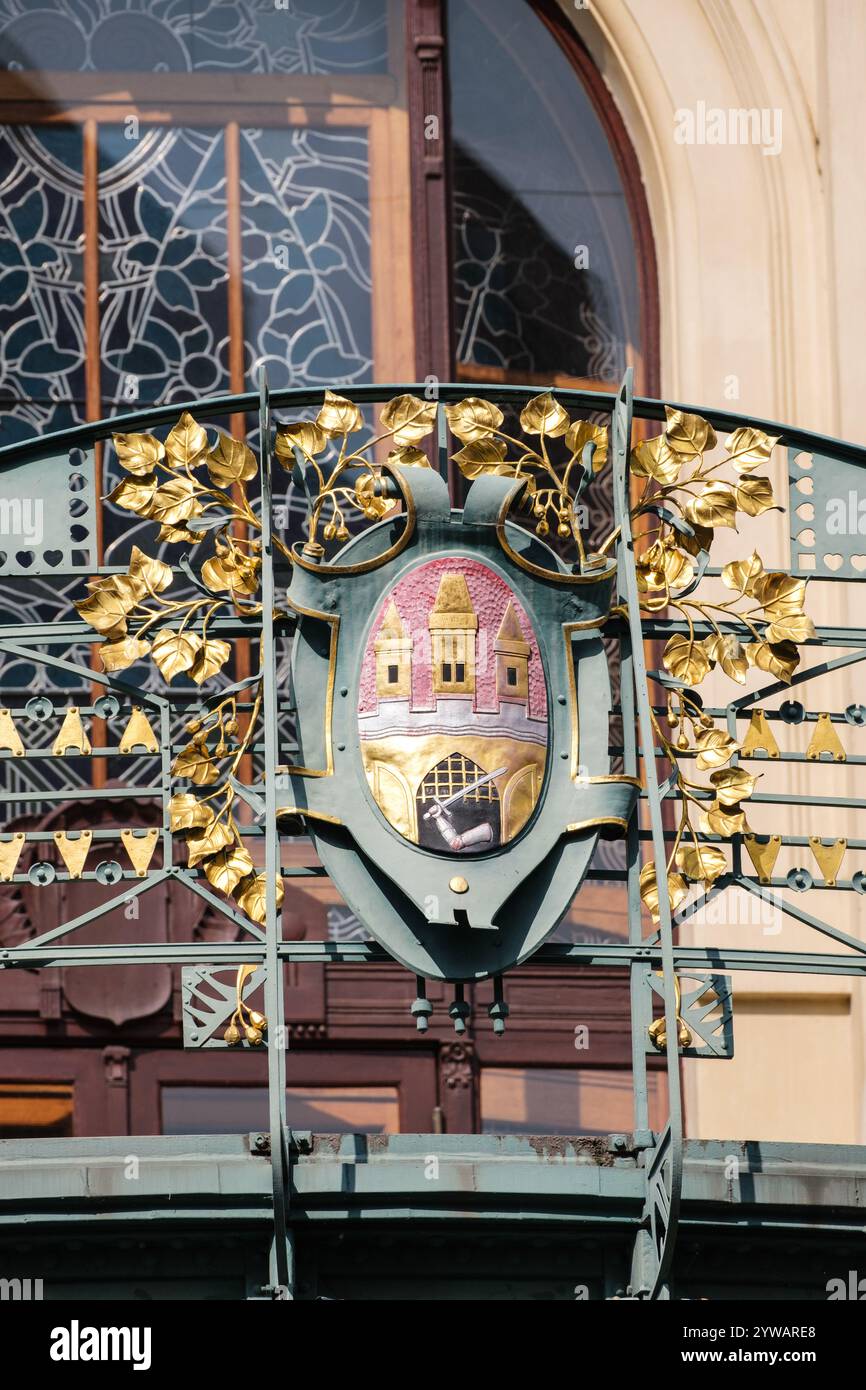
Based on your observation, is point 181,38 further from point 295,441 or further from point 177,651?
point 177,651

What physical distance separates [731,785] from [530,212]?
5283 mm

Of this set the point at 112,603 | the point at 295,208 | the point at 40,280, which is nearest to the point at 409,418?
the point at 112,603

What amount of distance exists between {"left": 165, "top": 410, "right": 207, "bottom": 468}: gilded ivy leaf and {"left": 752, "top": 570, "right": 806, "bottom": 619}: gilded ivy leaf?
2.22 metres

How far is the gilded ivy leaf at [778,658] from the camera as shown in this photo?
12312 millimetres

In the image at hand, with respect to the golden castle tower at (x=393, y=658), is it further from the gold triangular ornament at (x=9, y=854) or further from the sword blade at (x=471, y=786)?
the gold triangular ornament at (x=9, y=854)

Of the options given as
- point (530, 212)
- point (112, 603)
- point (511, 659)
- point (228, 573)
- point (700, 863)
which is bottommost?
point (700, 863)

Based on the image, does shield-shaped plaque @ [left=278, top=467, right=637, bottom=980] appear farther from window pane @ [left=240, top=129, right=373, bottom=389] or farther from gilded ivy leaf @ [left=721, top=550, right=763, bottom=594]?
window pane @ [left=240, top=129, right=373, bottom=389]

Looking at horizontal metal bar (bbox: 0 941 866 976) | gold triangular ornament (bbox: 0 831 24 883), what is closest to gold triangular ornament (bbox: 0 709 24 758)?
gold triangular ornament (bbox: 0 831 24 883)

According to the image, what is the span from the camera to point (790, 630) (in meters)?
12.3

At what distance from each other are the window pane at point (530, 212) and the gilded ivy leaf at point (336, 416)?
4276 mm

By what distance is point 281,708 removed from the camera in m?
12.2

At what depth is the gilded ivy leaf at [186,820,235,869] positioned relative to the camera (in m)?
11.8

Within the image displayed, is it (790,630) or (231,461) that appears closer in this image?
(231,461)
